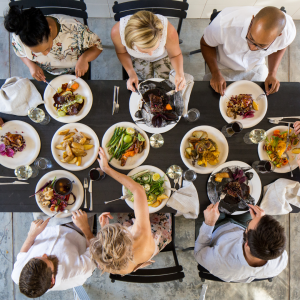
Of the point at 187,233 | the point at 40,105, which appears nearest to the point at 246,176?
the point at 187,233

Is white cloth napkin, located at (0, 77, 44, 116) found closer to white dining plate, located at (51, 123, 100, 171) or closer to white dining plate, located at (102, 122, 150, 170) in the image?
white dining plate, located at (51, 123, 100, 171)

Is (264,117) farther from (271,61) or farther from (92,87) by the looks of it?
(92,87)

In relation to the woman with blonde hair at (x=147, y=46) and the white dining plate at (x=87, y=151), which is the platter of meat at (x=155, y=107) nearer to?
the woman with blonde hair at (x=147, y=46)

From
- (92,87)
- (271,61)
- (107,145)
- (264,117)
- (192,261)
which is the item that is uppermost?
(271,61)

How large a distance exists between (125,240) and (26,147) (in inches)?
51.1

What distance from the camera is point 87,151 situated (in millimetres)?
1983

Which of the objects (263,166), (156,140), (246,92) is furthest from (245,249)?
(246,92)

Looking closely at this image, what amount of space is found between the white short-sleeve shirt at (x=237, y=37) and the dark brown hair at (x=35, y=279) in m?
2.67

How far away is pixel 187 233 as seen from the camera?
314cm

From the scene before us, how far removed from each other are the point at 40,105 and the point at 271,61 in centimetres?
250

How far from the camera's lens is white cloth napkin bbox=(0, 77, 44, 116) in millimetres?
1900

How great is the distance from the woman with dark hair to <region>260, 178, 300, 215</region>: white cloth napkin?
2.21m

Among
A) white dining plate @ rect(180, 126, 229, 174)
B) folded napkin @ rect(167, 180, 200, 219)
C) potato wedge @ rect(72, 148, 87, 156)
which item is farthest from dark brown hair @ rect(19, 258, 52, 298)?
white dining plate @ rect(180, 126, 229, 174)

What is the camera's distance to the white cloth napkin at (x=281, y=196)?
1929 millimetres
